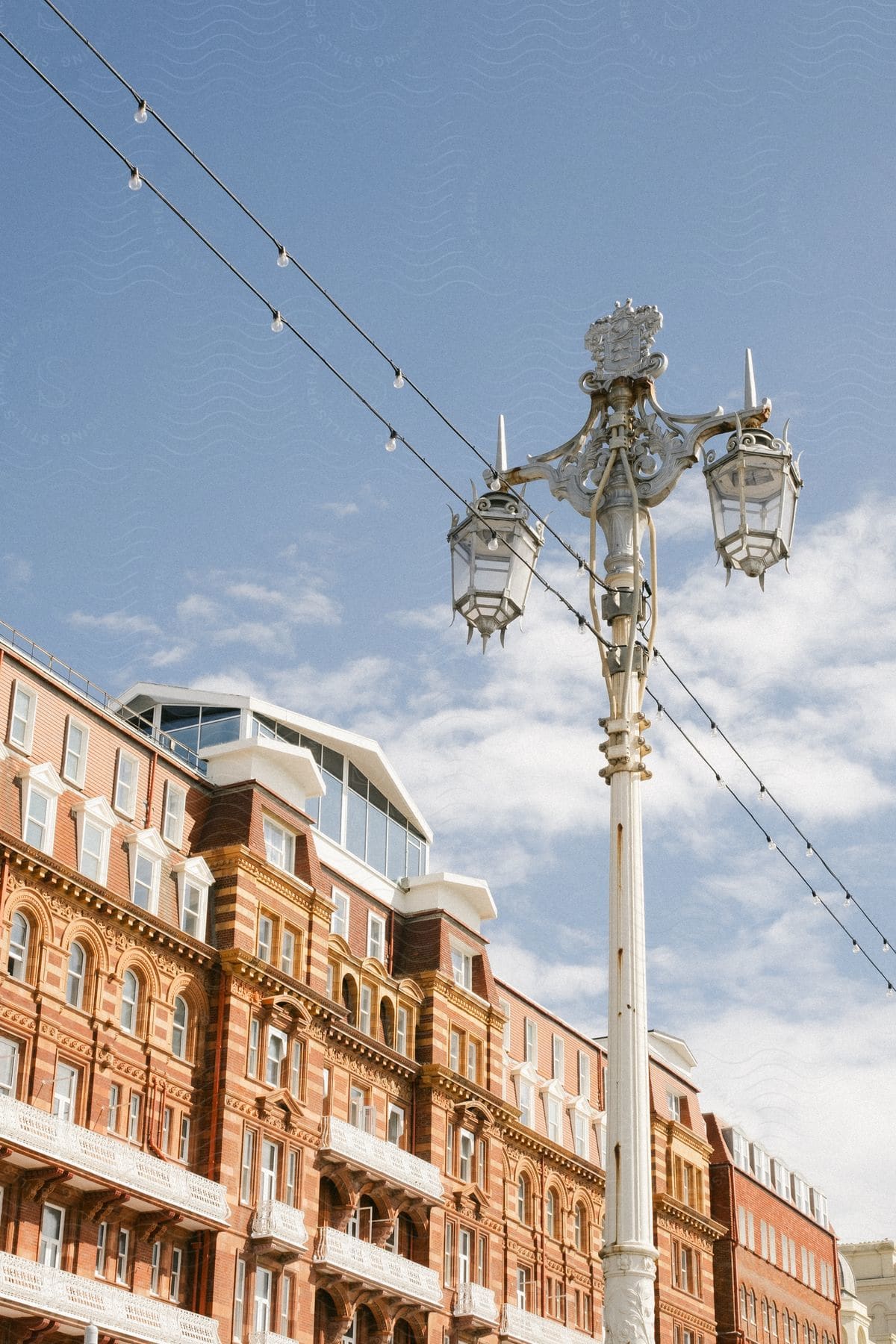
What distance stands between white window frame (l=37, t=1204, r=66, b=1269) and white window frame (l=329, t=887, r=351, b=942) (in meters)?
14.8

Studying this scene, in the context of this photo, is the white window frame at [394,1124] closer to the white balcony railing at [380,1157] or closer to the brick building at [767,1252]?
the white balcony railing at [380,1157]

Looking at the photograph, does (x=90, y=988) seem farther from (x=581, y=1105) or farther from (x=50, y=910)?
(x=581, y=1105)

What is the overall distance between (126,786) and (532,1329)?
77.7 ft

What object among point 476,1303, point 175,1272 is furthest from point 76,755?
point 476,1303

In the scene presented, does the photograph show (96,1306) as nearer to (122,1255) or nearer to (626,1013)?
(122,1255)

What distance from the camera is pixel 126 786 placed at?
157ft

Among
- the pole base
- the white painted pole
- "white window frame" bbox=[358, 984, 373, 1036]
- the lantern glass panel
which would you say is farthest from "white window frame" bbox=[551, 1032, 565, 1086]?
the pole base

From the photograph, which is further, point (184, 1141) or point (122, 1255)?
point (184, 1141)

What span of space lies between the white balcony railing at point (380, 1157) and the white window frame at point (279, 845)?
23.9ft

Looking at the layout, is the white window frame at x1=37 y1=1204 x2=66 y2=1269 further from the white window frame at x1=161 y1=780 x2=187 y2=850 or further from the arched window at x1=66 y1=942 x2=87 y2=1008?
the white window frame at x1=161 y1=780 x2=187 y2=850

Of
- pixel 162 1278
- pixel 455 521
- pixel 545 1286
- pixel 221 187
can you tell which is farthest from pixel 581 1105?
pixel 221 187

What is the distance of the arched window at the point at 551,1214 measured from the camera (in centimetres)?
6266

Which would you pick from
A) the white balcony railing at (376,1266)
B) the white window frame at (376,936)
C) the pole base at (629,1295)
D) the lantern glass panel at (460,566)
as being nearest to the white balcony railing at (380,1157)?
the white balcony railing at (376,1266)

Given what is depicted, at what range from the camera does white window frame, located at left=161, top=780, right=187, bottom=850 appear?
161 feet
